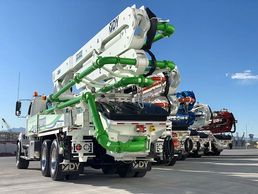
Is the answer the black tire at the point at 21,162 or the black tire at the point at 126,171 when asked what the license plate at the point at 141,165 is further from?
the black tire at the point at 21,162

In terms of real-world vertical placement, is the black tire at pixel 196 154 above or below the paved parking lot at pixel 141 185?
above

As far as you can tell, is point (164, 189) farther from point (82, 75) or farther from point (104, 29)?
point (104, 29)

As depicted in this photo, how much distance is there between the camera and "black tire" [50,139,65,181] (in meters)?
11.9

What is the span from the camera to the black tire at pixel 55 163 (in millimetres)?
11938

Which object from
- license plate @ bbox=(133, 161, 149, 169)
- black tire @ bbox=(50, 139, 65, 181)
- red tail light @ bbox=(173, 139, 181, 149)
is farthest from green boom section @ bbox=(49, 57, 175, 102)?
red tail light @ bbox=(173, 139, 181, 149)

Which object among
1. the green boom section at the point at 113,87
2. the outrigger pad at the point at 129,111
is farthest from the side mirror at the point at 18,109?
the outrigger pad at the point at 129,111

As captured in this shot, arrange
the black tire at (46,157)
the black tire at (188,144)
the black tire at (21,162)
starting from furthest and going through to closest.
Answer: the black tire at (188,144)
the black tire at (21,162)
the black tire at (46,157)

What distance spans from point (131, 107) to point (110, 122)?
113 centimetres

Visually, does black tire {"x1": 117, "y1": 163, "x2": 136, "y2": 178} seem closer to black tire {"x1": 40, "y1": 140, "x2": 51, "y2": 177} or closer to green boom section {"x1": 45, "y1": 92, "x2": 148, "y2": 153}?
green boom section {"x1": 45, "y1": 92, "x2": 148, "y2": 153}

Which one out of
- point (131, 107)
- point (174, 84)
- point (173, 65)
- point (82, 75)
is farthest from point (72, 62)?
point (174, 84)

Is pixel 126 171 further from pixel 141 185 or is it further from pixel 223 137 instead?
pixel 223 137

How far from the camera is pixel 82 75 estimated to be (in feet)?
37.9

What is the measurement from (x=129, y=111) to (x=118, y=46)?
5.98ft

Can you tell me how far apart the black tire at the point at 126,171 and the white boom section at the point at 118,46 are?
9.54 feet
